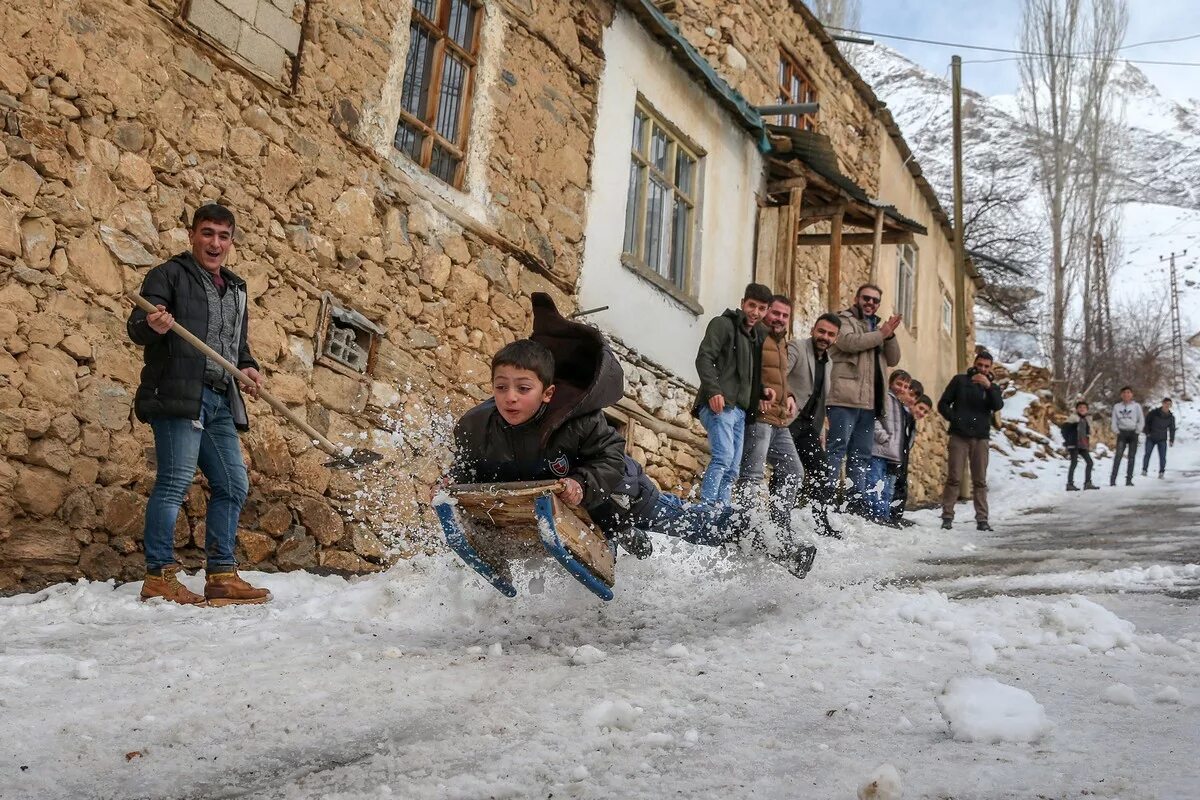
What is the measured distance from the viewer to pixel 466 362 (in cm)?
671

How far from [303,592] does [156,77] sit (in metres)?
2.70

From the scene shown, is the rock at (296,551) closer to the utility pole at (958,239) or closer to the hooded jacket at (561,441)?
the hooded jacket at (561,441)

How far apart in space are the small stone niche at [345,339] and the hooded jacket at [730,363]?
2178 mm

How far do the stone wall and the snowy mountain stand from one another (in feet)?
126

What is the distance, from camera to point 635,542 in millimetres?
4203

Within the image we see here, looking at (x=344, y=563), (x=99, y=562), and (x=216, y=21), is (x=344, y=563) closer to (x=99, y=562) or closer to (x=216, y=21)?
(x=99, y=562)

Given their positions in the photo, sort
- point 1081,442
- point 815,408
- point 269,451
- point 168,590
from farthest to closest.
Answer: point 1081,442
point 815,408
point 269,451
point 168,590

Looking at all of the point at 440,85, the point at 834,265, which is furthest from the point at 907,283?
the point at 440,85

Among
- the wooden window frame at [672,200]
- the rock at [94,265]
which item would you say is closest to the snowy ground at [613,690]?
the rock at [94,265]

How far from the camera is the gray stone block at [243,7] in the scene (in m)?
5.28

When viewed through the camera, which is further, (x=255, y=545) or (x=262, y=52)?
(x=262, y=52)

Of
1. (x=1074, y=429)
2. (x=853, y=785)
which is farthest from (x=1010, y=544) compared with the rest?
(x=1074, y=429)

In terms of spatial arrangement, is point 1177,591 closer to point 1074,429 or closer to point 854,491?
point 854,491

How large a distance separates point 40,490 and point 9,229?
45.3 inches
